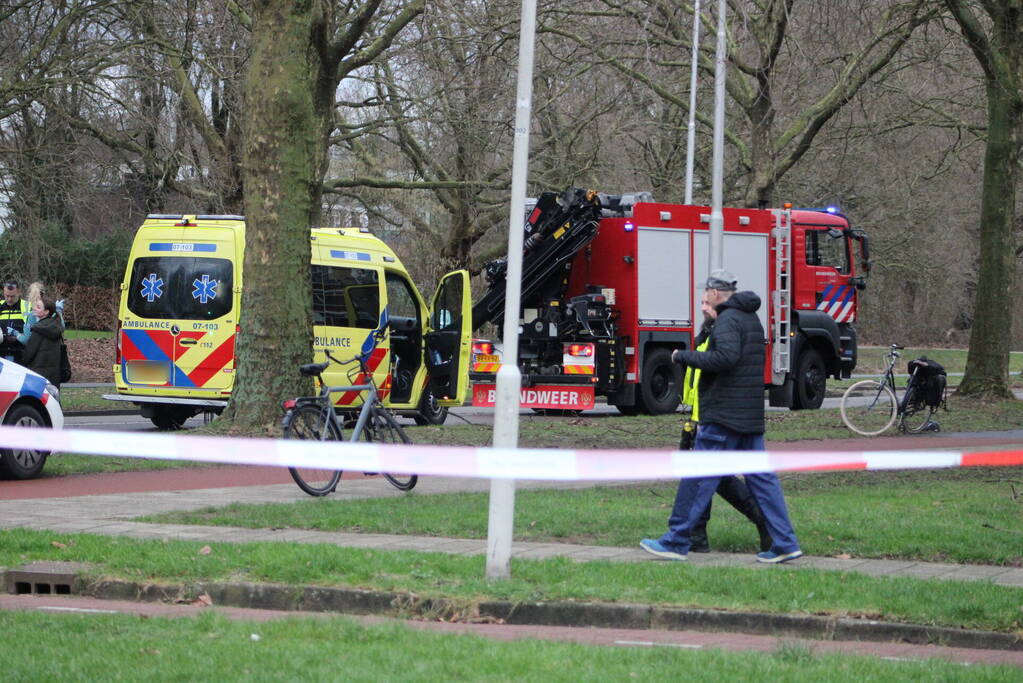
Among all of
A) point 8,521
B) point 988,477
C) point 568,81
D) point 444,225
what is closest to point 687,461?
point 8,521

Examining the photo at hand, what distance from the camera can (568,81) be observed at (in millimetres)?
27438

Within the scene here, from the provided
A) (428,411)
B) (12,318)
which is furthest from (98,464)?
(428,411)

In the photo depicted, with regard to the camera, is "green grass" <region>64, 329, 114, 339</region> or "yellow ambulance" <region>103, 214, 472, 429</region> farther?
"green grass" <region>64, 329, 114, 339</region>

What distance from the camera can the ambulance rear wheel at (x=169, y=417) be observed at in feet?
62.5

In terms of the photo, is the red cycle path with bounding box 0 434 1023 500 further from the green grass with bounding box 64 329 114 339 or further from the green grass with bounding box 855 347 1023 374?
the green grass with bounding box 855 347 1023 374

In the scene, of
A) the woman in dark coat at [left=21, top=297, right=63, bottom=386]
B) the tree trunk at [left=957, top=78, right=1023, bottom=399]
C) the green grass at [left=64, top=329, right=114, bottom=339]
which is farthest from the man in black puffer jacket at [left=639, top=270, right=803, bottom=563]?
the green grass at [left=64, top=329, right=114, bottom=339]

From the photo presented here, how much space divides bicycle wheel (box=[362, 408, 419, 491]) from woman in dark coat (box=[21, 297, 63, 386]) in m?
6.01

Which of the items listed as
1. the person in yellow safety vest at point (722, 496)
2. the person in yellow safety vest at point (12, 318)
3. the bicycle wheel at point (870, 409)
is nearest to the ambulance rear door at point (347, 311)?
the person in yellow safety vest at point (12, 318)

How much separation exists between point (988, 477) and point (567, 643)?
28.7 ft

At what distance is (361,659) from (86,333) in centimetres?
4030

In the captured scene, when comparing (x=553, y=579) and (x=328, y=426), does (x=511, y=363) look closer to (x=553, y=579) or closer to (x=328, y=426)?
(x=553, y=579)

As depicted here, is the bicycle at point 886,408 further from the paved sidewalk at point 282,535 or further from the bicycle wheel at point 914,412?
the paved sidewalk at point 282,535

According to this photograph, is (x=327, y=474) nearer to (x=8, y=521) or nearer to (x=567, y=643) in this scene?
(x=8, y=521)

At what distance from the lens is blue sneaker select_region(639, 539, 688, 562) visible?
29.6 ft
